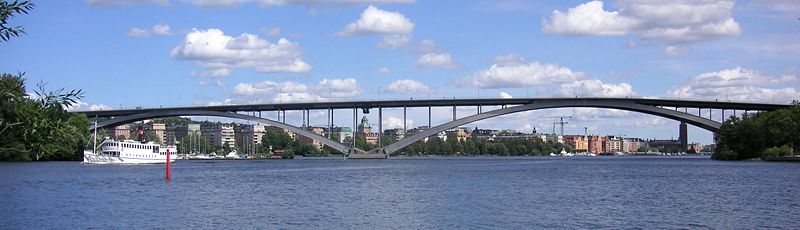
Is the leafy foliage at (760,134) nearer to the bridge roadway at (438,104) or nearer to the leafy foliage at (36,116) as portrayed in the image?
the bridge roadway at (438,104)

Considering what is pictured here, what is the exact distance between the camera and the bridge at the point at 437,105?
356 feet

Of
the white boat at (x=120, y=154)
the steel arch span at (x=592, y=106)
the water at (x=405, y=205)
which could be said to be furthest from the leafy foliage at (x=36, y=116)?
the steel arch span at (x=592, y=106)

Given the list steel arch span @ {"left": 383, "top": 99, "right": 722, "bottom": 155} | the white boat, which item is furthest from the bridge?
the white boat

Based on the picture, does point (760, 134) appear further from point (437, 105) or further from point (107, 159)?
point (107, 159)

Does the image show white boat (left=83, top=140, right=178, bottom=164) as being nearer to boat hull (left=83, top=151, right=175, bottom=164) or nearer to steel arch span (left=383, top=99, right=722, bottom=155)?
boat hull (left=83, top=151, right=175, bottom=164)

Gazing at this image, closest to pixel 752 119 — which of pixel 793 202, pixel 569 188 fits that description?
pixel 569 188

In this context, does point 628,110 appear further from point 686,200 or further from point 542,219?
point 542,219

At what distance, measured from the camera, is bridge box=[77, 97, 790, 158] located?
10844 cm

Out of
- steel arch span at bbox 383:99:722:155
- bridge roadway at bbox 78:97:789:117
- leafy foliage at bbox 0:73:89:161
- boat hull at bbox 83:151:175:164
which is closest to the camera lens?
leafy foliage at bbox 0:73:89:161

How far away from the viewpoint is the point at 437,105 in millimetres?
115562

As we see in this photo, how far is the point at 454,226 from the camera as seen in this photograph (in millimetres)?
23984

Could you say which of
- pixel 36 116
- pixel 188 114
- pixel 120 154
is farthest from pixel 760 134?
pixel 36 116

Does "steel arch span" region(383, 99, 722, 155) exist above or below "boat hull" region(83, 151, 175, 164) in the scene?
above

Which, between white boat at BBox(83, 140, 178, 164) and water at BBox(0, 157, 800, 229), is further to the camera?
white boat at BBox(83, 140, 178, 164)
